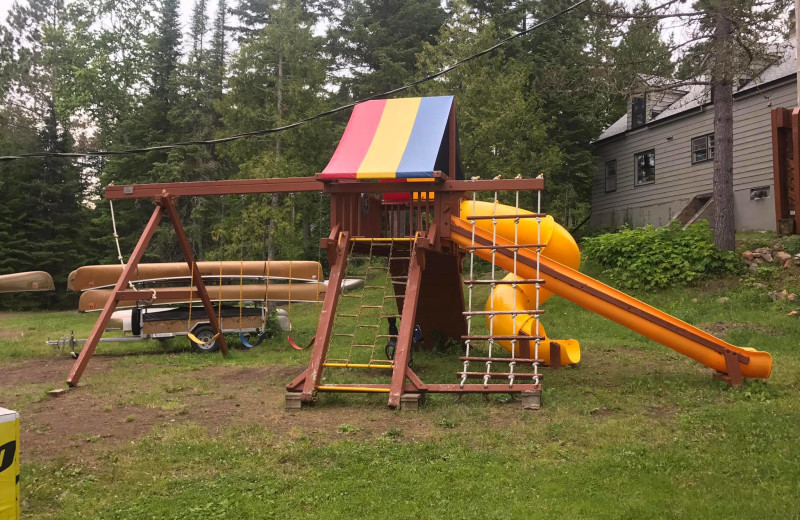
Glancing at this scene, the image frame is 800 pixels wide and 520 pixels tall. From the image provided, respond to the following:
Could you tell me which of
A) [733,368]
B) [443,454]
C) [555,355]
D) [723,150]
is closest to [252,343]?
[555,355]

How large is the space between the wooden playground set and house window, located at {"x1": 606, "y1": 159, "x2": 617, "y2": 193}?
55.5ft

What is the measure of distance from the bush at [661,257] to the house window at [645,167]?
21.7 ft

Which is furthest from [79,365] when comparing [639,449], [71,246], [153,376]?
[71,246]

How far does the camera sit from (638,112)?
25.9 m

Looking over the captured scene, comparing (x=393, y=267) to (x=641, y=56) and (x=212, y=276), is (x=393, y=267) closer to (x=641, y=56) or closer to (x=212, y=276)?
(x=212, y=276)

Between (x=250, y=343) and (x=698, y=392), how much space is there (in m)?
9.73

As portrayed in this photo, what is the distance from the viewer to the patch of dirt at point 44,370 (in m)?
10.1

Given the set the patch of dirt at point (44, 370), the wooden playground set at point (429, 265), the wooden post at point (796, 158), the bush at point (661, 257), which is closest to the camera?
the wooden post at point (796, 158)

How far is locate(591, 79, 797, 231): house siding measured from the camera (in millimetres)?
19500

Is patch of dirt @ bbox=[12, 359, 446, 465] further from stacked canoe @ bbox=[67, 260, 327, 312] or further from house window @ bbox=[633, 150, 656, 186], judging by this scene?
house window @ bbox=[633, 150, 656, 186]

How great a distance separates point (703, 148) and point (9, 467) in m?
22.9

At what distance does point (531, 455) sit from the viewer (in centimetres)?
545

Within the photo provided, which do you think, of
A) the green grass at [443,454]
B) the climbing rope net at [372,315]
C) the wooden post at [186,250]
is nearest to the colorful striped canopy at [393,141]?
the climbing rope net at [372,315]

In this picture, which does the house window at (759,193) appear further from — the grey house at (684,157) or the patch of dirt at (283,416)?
the patch of dirt at (283,416)
